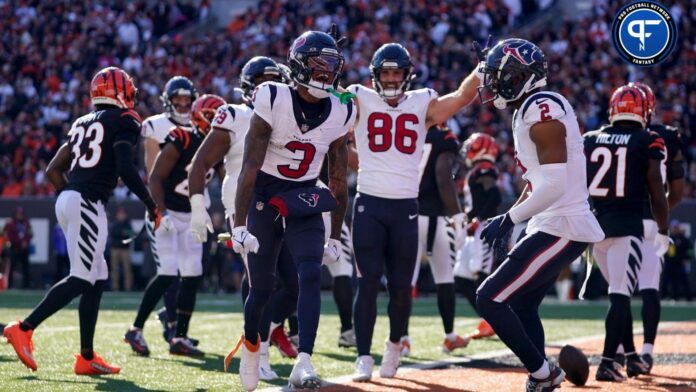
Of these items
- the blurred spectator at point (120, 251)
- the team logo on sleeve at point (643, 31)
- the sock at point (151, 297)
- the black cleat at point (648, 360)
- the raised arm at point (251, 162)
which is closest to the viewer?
the raised arm at point (251, 162)

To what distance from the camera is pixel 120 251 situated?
19250 mm

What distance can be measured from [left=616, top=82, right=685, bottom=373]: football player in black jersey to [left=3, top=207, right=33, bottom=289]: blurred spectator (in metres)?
13.4

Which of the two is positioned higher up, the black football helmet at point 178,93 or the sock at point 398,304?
the black football helmet at point 178,93

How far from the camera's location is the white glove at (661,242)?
7879 mm

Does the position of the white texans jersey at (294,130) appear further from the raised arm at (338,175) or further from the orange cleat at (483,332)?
the orange cleat at (483,332)

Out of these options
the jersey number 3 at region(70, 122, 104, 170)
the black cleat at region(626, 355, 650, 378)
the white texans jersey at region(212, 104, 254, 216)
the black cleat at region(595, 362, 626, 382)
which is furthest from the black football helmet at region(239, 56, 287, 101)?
the black cleat at region(626, 355, 650, 378)

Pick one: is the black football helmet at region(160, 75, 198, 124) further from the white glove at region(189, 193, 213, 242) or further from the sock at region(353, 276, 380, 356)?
the sock at region(353, 276, 380, 356)

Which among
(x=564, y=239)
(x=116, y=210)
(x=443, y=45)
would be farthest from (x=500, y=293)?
(x=443, y=45)

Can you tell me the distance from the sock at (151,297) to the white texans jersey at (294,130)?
8.89 ft

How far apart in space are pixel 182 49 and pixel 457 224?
17.6 m

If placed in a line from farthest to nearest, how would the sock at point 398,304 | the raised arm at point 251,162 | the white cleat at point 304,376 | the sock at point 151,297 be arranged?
the sock at point 151,297 → the sock at point 398,304 → the raised arm at point 251,162 → the white cleat at point 304,376

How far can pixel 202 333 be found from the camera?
10.4 meters

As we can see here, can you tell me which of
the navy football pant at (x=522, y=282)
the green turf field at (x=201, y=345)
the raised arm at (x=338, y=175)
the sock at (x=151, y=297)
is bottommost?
the green turf field at (x=201, y=345)

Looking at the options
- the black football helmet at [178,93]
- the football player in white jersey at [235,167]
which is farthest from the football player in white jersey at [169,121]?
the football player in white jersey at [235,167]
